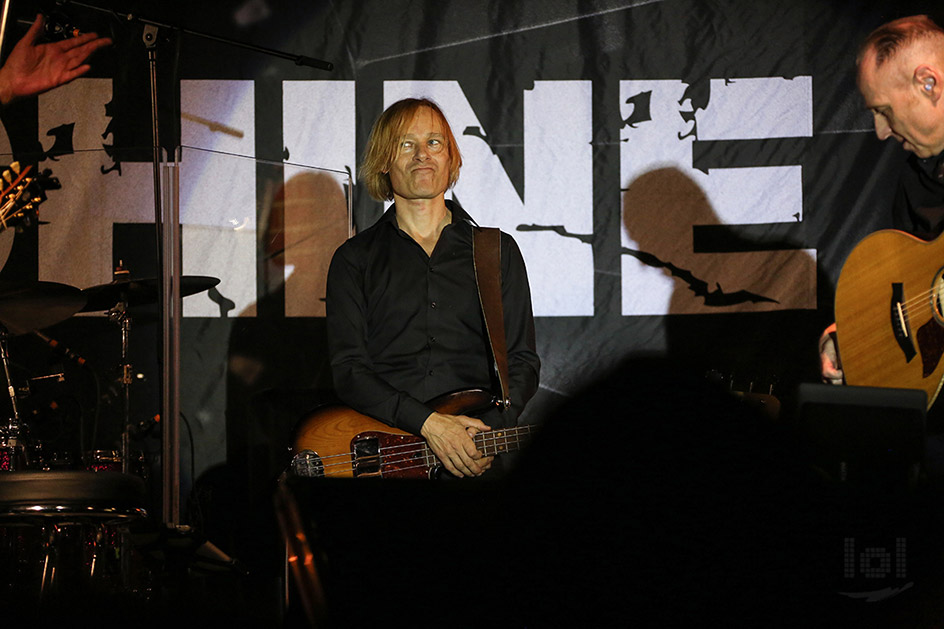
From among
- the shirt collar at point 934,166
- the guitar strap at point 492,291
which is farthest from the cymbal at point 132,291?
the shirt collar at point 934,166

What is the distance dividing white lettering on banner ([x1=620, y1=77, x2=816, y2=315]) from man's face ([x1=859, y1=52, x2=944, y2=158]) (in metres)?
2.11

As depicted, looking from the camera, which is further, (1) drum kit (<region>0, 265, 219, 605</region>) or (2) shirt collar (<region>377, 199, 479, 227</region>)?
(1) drum kit (<region>0, 265, 219, 605</region>)

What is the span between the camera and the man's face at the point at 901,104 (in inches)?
86.0

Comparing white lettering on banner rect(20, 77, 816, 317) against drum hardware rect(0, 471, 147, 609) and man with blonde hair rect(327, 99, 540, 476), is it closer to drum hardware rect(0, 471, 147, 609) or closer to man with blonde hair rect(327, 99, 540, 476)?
drum hardware rect(0, 471, 147, 609)

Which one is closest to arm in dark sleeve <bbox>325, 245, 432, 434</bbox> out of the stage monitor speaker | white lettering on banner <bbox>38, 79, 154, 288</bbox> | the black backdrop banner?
the black backdrop banner

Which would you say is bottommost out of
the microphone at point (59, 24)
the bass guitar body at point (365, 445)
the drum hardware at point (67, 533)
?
the drum hardware at point (67, 533)

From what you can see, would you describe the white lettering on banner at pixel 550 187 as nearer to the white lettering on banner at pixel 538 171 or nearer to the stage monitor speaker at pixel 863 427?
the white lettering on banner at pixel 538 171

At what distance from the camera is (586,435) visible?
0.85m

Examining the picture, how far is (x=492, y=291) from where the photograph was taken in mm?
2889

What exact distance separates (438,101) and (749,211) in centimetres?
169

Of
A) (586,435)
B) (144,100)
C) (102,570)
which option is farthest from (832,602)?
(144,100)

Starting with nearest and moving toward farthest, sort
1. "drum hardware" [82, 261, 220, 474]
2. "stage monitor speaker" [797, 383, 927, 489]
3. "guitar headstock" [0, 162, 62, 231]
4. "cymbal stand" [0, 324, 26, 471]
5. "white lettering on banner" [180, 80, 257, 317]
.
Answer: "stage monitor speaker" [797, 383, 927, 489] → "cymbal stand" [0, 324, 26, 471] → "drum hardware" [82, 261, 220, 474] → "white lettering on banner" [180, 80, 257, 317] → "guitar headstock" [0, 162, 62, 231]

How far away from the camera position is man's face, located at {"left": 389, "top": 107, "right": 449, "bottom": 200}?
298 centimetres

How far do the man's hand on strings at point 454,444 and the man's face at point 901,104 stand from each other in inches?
55.4
